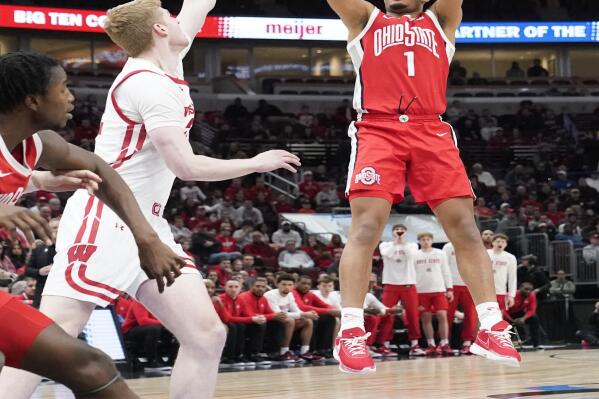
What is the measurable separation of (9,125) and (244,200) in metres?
18.3

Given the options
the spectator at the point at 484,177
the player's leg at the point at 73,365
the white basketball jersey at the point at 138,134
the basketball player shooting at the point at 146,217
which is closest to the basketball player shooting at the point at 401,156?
the basketball player shooting at the point at 146,217

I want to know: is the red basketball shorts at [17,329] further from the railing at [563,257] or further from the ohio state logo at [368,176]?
the railing at [563,257]

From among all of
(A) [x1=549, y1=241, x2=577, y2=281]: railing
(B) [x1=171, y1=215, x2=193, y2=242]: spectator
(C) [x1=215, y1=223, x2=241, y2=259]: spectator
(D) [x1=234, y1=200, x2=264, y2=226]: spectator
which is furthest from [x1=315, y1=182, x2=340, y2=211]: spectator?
(B) [x1=171, y1=215, x2=193, y2=242]: spectator

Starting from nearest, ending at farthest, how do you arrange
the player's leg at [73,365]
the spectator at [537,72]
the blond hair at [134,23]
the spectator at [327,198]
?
the player's leg at [73,365]
the blond hair at [134,23]
the spectator at [327,198]
the spectator at [537,72]

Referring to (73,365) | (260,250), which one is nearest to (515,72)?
(260,250)

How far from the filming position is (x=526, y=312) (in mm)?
16438

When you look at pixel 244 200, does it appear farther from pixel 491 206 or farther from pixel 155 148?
pixel 155 148

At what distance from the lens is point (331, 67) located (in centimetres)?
3403

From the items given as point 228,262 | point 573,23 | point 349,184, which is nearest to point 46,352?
point 349,184

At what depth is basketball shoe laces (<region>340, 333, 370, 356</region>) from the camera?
17.6 feet

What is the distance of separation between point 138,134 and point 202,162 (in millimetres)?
445

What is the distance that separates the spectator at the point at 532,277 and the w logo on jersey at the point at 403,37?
12389 millimetres

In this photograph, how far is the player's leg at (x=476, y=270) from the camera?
538cm

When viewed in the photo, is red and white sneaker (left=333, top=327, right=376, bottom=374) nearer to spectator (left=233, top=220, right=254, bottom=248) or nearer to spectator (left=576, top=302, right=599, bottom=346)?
spectator (left=576, top=302, right=599, bottom=346)
